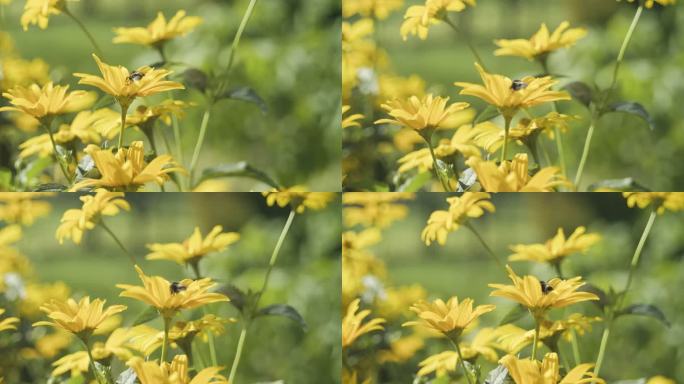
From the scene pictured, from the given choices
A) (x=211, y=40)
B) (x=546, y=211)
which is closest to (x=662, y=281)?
(x=546, y=211)

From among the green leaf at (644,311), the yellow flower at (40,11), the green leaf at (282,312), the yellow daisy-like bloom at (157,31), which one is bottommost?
the green leaf at (644,311)

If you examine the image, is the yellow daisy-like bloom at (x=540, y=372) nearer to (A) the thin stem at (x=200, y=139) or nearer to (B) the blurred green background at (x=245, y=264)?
(B) the blurred green background at (x=245, y=264)

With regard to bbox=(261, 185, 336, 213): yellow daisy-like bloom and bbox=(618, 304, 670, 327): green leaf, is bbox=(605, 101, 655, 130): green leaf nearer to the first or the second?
bbox=(618, 304, 670, 327): green leaf

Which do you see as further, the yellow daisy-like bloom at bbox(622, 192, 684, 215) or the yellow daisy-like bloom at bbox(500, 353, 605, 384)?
the yellow daisy-like bloom at bbox(622, 192, 684, 215)

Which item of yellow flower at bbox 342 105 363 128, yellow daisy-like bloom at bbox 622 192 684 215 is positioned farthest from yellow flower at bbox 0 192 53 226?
yellow daisy-like bloom at bbox 622 192 684 215

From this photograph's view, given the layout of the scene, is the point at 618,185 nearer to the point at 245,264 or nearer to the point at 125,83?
the point at 245,264

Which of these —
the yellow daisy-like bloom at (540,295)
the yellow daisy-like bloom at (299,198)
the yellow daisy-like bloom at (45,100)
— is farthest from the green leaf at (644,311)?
the yellow daisy-like bloom at (45,100)
